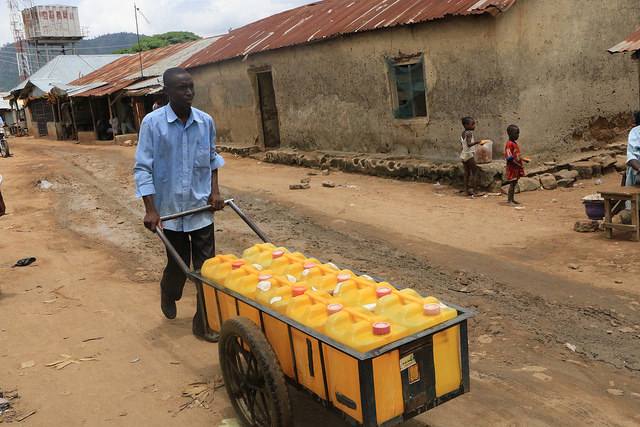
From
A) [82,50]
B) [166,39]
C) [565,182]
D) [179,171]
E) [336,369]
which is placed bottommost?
[565,182]

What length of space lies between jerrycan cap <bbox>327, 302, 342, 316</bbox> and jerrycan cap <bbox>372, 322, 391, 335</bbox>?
0.24 metres

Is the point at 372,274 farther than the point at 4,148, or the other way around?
the point at 4,148

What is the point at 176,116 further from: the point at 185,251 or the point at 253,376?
the point at 253,376

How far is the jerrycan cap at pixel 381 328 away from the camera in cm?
256

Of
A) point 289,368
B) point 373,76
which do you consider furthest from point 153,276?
point 373,76

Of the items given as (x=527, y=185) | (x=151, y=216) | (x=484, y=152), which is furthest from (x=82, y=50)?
(x=151, y=216)

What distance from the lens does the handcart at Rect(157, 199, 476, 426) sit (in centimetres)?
249

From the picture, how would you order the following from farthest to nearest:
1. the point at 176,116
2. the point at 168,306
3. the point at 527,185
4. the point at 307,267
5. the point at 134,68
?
the point at 134,68, the point at 527,185, the point at 168,306, the point at 176,116, the point at 307,267

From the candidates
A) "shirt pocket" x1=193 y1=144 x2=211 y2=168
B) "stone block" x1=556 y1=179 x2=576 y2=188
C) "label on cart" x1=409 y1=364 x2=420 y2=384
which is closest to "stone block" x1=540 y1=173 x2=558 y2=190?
"stone block" x1=556 y1=179 x2=576 y2=188

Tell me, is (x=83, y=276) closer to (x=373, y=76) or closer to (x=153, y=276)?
(x=153, y=276)

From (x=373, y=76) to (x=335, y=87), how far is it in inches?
54.3

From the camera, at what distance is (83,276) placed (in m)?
6.34

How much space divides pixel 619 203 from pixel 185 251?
526cm

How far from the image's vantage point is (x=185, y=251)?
4562 mm
